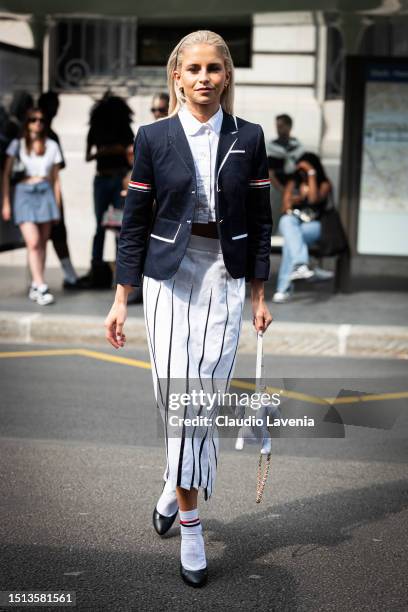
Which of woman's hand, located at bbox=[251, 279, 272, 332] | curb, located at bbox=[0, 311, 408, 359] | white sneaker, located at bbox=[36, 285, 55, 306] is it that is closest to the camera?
woman's hand, located at bbox=[251, 279, 272, 332]

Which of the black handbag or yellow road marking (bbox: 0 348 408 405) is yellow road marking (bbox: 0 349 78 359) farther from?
the black handbag

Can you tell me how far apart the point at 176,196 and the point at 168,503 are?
1279mm

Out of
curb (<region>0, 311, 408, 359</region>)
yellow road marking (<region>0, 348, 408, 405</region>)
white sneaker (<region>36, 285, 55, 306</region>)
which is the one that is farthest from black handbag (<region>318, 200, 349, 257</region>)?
yellow road marking (<region>0, 348, 408, 405</region>)

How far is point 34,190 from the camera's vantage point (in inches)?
420

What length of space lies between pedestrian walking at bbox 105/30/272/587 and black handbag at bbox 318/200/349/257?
6950 mm

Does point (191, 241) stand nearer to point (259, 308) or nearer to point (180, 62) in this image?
point (259, 308)

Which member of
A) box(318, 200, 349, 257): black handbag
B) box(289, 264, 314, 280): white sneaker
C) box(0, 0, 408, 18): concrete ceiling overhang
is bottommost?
box(289, 264, 314, 280): white sneaker

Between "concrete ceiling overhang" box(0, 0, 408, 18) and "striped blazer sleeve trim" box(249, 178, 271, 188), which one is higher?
"concrete ceiling overhang" box(0, 0, 408, 18)

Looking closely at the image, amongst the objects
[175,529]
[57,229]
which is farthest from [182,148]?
[57,229]

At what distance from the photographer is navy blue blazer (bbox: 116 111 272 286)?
157 inches

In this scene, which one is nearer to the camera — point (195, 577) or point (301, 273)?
point (195, 577)

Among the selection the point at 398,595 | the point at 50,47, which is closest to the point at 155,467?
the point at 398,595

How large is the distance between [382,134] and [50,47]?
14.4 ft

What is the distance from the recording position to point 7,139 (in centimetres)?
1080
